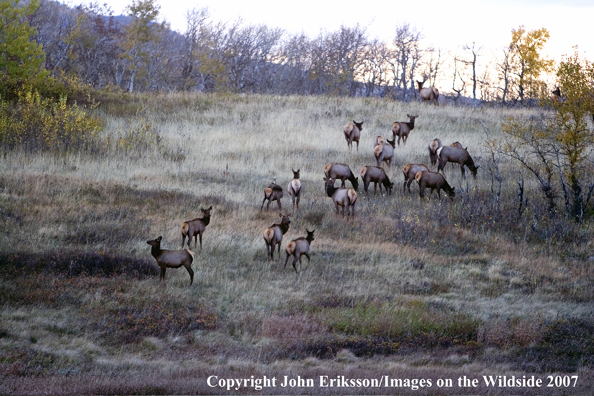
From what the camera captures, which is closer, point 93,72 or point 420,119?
point 420,119

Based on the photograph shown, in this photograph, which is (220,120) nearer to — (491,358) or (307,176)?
(307,176)

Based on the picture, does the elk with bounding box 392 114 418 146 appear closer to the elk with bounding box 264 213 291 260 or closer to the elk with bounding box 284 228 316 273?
the elk with bounding box 264 213 291 260

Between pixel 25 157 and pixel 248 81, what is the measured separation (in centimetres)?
3705

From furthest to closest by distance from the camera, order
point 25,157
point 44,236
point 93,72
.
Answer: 1. point 93,72
2. point 25,157
3. point 44,236

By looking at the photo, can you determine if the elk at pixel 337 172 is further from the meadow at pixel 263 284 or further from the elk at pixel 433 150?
the elk at pixel 433 150

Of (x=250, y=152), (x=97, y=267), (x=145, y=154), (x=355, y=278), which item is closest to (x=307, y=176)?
(x=250, y=152)

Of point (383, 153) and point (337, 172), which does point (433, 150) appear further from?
point (337, 172)

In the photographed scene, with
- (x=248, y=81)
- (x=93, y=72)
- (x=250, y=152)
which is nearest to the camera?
(x=250, y=152)

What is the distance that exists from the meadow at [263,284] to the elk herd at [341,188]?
42cm

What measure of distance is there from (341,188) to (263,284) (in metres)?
5.89

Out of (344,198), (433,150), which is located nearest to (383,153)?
(433,150)

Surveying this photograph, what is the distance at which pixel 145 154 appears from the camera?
24.6 m

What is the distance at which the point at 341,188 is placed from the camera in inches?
709

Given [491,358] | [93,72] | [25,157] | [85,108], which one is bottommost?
[491,358]
